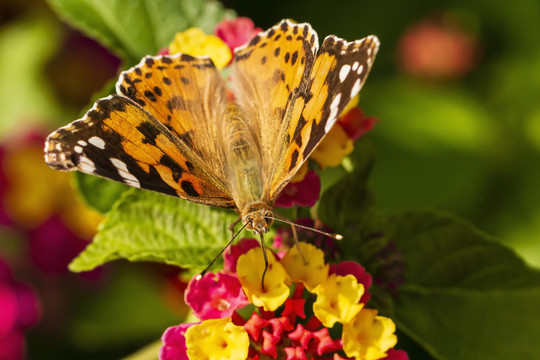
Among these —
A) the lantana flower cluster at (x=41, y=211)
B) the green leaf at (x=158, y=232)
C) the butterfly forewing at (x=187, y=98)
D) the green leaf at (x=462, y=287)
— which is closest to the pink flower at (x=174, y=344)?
the green leaf at (x=158, y=232)

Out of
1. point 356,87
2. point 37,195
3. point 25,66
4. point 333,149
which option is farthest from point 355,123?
point 25,66

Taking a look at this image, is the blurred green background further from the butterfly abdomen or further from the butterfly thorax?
the butterfly thorax

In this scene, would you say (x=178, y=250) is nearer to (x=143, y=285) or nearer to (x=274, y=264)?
(x=274, y=264)

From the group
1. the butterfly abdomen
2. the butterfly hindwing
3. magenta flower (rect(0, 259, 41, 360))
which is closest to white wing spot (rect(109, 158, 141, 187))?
the butterfly hindwing

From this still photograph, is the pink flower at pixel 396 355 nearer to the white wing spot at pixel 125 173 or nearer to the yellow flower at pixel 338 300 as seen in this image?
the yellow flower at pixel 338 300

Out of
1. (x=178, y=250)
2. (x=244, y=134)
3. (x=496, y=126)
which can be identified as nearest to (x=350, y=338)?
(x=178, y=250)
